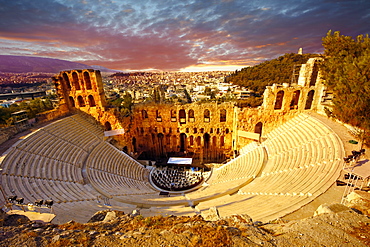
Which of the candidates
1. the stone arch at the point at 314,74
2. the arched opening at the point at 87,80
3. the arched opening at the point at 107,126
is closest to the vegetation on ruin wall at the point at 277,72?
the stone arch at the point at 314,74

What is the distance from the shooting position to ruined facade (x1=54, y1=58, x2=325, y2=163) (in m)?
19.7

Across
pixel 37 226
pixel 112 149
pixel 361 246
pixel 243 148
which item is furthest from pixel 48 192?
pixel 243 148

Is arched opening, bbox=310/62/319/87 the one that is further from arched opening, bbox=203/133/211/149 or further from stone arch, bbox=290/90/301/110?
arched opening, bbox=203/133/211/149

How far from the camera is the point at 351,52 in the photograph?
1636 centimetres

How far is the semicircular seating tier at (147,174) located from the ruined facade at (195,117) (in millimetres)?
2432

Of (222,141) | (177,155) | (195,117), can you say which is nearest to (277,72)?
(222,141)

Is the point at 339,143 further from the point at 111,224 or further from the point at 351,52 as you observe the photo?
the point at 111,224

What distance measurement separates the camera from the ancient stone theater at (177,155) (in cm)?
1001

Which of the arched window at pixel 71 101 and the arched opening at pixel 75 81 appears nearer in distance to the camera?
the arched opening at pixel 75 81

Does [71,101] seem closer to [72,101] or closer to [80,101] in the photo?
[72,101]

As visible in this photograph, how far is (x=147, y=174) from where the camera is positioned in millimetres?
19188

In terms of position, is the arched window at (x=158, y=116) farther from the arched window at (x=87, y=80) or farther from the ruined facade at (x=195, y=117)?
the arched window at (x=87, y=80)

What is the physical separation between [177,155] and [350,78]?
1929 cm

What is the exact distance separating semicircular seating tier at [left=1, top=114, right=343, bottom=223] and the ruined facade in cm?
243
